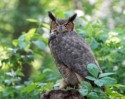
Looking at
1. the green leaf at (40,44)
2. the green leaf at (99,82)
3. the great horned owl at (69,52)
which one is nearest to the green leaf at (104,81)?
the green leaf at (99,82)

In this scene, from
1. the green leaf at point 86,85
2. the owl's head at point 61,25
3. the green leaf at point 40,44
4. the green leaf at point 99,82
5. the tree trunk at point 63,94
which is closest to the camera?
the green leaf at point 99,82

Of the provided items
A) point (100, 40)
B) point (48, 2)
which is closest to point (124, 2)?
point (48, 2)

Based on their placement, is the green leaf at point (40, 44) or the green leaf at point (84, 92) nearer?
the green leaf at point (84, 92)

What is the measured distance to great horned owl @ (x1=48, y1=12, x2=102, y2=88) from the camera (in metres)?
5.52

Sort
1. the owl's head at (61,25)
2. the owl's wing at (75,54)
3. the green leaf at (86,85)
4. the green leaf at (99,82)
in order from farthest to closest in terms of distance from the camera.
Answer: the owl's head at (61,25) < the owl's wing at (75,54) < the green leaf at (86,85) < the green leaf at (99,82)

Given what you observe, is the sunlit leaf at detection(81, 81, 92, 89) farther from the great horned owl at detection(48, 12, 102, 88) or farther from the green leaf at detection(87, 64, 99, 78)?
the great horned owl at detection(48, 12, 102, 88)

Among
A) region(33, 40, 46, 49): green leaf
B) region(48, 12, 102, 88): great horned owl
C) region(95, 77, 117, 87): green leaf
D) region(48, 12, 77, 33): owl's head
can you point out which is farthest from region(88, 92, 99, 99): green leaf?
region(33, 40, 46, 49): green leaf

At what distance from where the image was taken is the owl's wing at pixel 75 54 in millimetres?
5484

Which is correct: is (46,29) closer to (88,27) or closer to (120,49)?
(88,27)

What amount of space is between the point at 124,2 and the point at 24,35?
27.8ft

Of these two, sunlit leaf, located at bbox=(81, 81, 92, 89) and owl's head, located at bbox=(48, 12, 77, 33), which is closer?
sunlit leaf, located at bbox=(81, 81, 92, 89)

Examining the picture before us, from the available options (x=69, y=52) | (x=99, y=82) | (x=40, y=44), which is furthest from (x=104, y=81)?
(x=40, y=44)

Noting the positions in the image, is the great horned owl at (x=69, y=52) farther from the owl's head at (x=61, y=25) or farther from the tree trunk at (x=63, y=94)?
the tree trunk at (x=63, y=94)

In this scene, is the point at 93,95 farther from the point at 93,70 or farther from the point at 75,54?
the point at 75,54
